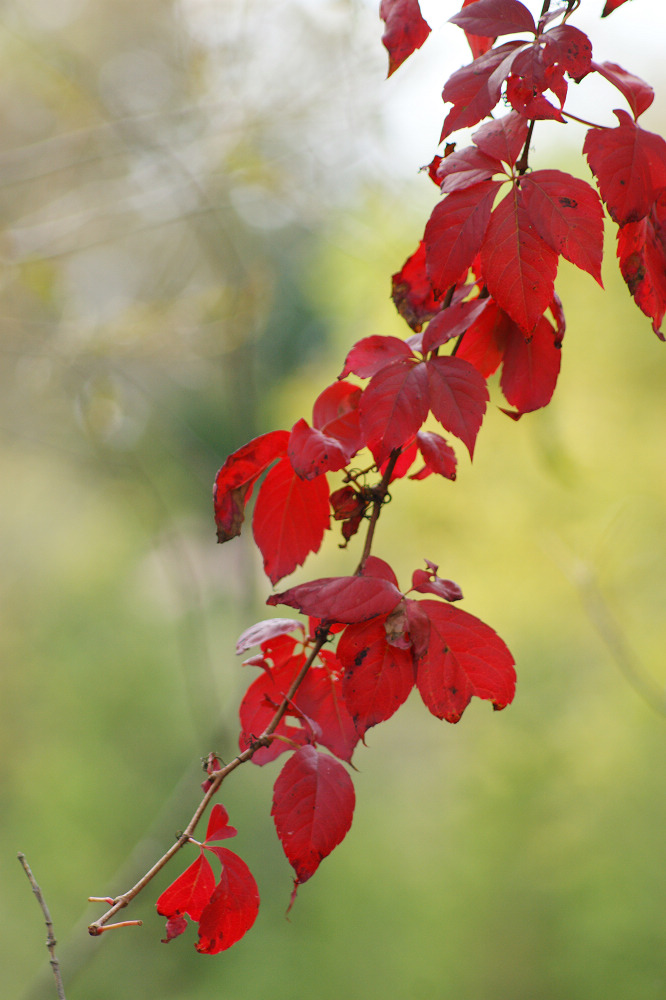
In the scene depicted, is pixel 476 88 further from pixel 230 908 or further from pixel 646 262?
pixel 230 908

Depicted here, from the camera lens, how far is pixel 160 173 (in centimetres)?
176

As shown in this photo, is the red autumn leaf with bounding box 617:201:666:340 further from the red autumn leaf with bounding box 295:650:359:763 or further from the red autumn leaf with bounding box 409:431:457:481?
the red autumn leaf with bounding box 295:650:359:763

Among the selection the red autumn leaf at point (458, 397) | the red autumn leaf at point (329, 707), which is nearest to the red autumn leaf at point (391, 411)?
the red autumn leaf at point (458, 397)

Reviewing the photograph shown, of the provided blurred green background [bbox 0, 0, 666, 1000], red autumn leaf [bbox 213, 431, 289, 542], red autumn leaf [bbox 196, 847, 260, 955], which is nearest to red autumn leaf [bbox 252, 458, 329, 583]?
red autumn leaf [bbox 213, 431, 289, 542]

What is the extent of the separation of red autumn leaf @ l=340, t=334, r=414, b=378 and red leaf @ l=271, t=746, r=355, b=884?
155 millimetres

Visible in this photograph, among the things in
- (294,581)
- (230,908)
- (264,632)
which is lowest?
(230,908)

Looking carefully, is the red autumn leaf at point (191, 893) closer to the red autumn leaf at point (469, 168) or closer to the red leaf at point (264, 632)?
the red leaf at point (264, 632)

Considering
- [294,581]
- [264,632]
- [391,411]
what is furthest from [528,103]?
[294,581]

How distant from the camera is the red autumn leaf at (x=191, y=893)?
0.94ft

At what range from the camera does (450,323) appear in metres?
0.29

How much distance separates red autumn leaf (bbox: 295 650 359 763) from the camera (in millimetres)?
313

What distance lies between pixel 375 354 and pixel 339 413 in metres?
0.04

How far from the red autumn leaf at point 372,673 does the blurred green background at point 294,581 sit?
1225mm

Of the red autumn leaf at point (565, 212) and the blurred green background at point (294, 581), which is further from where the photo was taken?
the blurred green background at point (294, 581)
